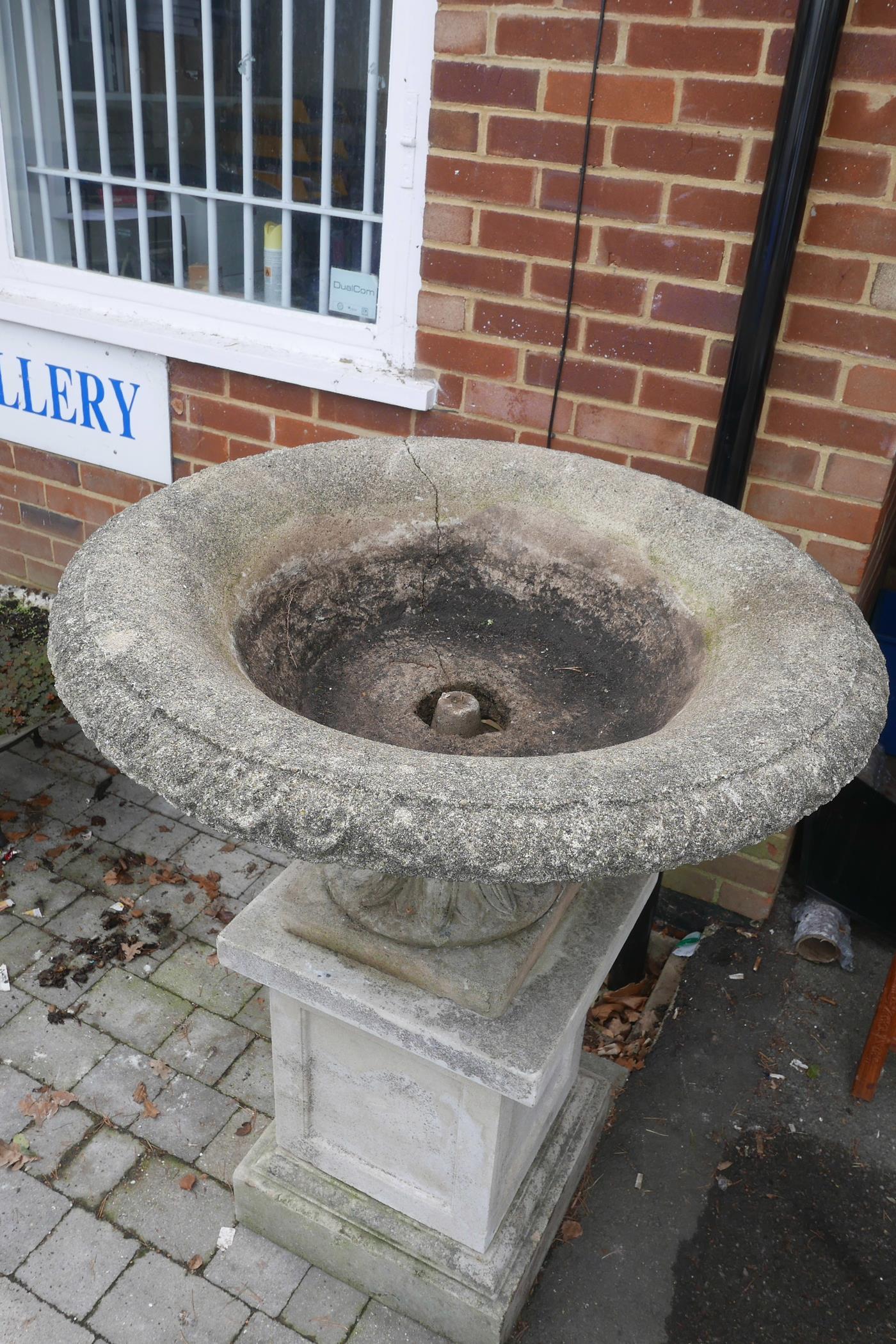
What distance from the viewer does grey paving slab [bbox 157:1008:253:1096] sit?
112 inches

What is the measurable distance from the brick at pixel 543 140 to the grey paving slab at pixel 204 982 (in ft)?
8.46

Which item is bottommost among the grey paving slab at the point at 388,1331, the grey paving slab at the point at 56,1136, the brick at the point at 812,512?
the grey paving slab at the point at 388,1331

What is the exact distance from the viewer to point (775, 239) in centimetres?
245

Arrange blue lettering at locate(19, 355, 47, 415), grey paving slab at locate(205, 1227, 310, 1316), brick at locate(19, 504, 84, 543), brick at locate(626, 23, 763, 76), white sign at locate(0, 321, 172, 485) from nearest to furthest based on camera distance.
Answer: grey paving slab at locate(205, 1227, 310, 1316) < brick at locate(626, 23, 763, 76) < white sign at locate(0, 321, 172, 485) < blue lettering at locate(19, 355, 47, 415) < brick at locate(19, 504, 84, 543)

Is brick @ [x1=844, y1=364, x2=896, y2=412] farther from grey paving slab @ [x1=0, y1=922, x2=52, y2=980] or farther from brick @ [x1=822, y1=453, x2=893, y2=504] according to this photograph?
grey paving slab @ [x1=0, y1=922, x2=52, y2=980]

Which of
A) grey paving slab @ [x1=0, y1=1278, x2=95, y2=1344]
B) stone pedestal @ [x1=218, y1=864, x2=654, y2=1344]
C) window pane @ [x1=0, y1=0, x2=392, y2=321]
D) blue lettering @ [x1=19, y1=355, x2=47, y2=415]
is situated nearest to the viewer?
stone pedestal @ [x1=218, y1=864, x2=654, y2=1344]

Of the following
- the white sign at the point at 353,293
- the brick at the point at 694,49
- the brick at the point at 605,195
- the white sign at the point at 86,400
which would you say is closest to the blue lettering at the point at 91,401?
the white sign at the point at 86,400

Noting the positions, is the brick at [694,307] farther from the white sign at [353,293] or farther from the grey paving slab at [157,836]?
the grey paving slab at [157,836]

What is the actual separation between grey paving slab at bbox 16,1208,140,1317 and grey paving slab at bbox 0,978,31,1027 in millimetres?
685

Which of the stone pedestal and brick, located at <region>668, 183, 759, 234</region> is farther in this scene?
brick, located at <region>668, 183, 759, 234</region>

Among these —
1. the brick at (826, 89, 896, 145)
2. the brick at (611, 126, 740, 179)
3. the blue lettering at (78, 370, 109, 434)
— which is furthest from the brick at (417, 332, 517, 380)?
the blue lettering at (78, 370, 109, 434)

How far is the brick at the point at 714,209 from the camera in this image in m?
2.59

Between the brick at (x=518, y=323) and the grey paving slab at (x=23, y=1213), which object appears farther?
the brick at (x=518, y=323)

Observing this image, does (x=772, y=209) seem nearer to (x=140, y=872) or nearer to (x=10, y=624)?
(x=140, y=872)
